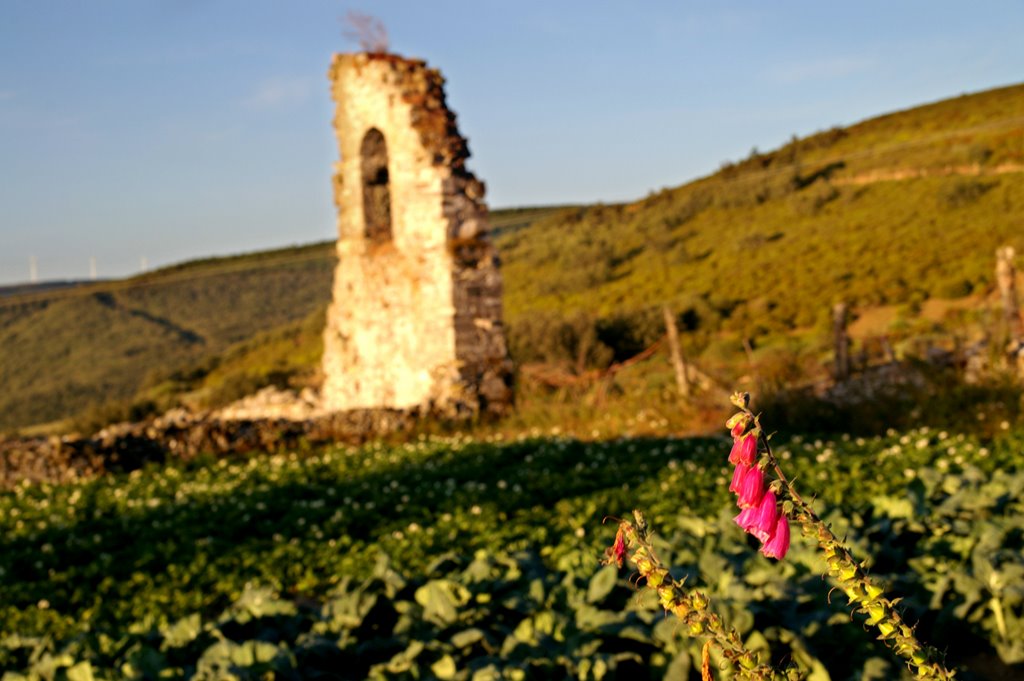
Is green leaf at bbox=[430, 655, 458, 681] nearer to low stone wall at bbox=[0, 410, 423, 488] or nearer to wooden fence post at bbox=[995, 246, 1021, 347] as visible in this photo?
low stone wall at bbox=[0, 410, 423, 488]

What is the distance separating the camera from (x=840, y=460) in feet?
25.7

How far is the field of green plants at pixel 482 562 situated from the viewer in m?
3.64

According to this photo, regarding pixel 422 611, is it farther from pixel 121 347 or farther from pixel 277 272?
pixel 277 272

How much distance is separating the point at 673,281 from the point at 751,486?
35819 mm

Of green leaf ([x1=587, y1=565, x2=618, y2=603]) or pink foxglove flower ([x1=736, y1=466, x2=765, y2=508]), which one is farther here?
green leaf ([x1=587, y1=565, x2=618, y2=603])

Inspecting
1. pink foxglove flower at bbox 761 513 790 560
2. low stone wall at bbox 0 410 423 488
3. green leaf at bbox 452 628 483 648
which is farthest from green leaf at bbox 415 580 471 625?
low stone wall at bbox 0 410 423 488

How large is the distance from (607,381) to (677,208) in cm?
3729

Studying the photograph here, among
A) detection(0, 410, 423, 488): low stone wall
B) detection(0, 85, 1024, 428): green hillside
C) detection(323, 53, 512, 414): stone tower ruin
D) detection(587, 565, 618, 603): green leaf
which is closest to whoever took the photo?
detection(587, 565, 618, 603): green leaf

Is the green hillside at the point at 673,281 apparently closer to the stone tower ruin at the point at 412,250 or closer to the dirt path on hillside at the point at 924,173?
the dirt path on hillside at the point at 924,173

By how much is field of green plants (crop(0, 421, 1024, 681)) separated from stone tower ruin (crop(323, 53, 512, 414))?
2755 millimetres

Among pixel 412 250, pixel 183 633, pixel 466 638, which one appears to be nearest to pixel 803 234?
pixel 412 250

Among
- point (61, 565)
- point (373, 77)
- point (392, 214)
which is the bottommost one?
point (61, 565)

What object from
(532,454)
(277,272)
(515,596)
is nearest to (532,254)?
(277,272)

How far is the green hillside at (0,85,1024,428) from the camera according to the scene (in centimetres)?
2662
